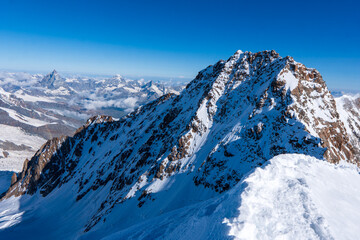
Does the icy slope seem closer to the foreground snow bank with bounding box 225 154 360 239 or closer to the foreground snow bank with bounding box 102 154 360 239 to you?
the foreground snow bank with bounding box 225 154 360 239

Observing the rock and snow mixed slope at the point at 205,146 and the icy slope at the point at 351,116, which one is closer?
the rock and snow mixed slope at the point at 205,146

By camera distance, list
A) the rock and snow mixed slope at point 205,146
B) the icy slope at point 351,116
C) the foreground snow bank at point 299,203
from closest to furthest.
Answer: the foreground snow bank at point 299,203 → the rock and snow mixed slope at point 205,146 → the icy slope at point 351,116

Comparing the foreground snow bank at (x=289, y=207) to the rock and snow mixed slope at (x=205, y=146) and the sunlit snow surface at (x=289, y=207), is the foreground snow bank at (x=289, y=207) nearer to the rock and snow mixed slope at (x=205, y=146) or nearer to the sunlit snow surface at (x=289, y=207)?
the sunlit snow surface at (x=289, y=207)

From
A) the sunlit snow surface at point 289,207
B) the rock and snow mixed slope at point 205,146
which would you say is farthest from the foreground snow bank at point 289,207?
the rock and snow mixed slope at point 205,146

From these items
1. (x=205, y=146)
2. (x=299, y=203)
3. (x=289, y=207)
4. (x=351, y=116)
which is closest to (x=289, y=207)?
(x=289, y=207)

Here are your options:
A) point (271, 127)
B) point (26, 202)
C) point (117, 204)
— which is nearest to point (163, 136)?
point (117, 204)

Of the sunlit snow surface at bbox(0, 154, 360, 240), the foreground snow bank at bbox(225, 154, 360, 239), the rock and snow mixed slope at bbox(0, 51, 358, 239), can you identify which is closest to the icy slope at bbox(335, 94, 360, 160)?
the rock and snow mixed slope at bbox(0, 51, 358, 239)

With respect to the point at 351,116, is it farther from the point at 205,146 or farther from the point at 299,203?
the point at 299,203

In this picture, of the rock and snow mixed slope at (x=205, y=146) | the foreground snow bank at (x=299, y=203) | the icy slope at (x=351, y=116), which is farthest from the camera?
the icy slope at (x=351, y=116)
